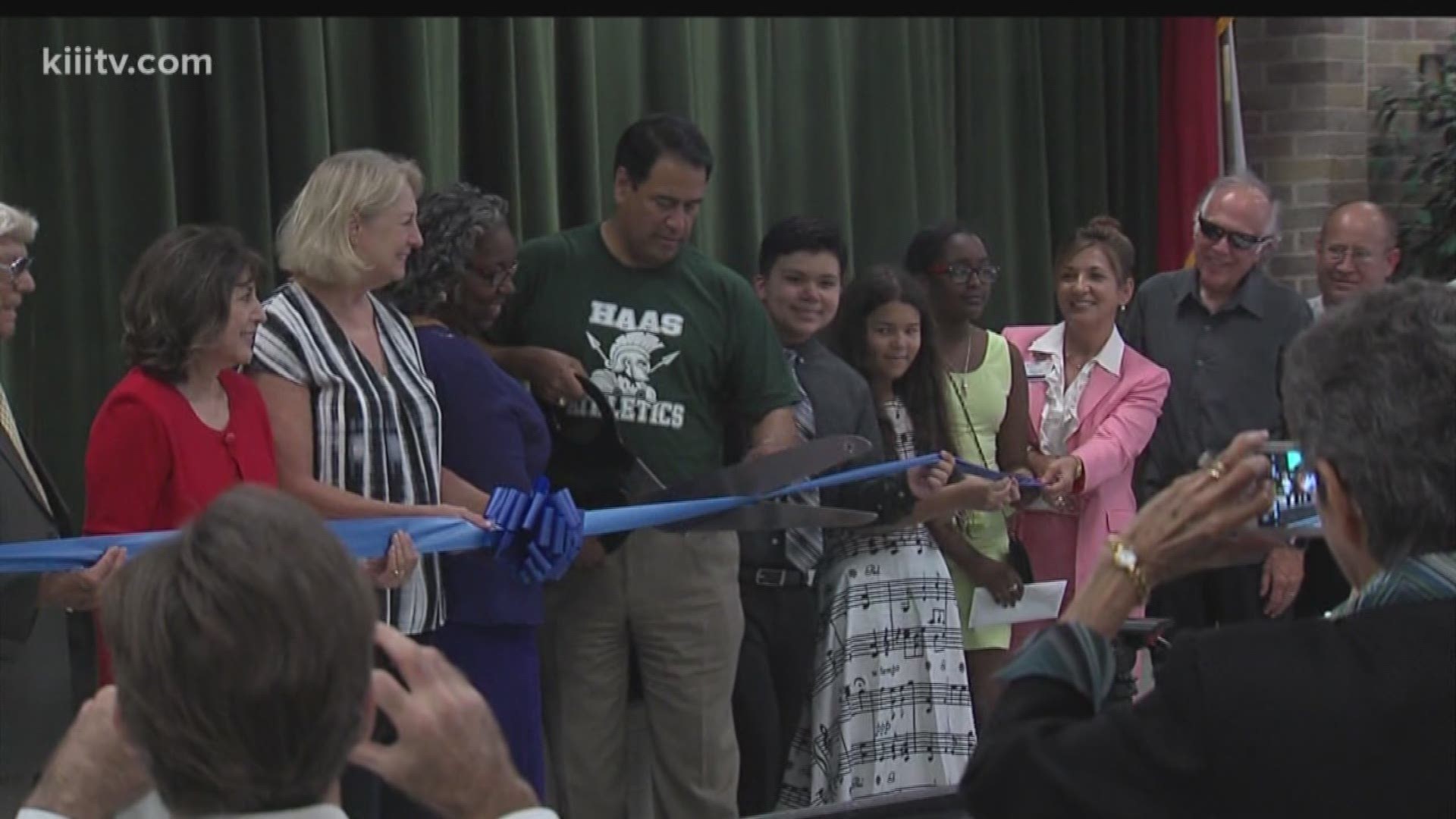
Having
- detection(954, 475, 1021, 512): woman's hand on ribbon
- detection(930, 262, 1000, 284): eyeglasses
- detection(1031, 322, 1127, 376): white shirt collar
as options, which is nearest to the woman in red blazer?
detection(954, 475, 1021, 512): woman's hand on ribbon

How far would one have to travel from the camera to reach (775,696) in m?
4.27

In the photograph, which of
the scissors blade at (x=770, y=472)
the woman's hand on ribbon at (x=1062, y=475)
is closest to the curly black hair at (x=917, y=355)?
the woman's hand on ribbon at (x=1062, y=475)

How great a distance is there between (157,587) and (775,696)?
2955 mm

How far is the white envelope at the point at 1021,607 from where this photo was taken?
448 cm

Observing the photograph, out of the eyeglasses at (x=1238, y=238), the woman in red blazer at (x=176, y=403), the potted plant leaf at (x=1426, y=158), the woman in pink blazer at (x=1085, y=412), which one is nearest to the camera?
the woman in red blazer at (x=176, y=403)

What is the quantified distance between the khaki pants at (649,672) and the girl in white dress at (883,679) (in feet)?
0.98

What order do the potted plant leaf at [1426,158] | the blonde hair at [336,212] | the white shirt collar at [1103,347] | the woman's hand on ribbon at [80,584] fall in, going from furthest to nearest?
1. the potted plant leaf at [1426,158]
2. the white shirt collar at [1103,347]
3. the blonde hair at [336,212]
4. the woman's hand on ribbon at [80,584]

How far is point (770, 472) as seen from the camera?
3885mm

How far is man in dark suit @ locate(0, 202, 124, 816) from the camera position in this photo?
10.4ft

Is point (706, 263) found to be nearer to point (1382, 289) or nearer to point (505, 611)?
point (505, 611)

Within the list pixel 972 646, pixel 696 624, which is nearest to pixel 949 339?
pixel 972 646

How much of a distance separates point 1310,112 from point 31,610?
4.85 meters

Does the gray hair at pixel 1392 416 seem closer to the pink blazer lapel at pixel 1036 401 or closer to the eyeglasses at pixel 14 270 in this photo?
the eyeglasses at pixel 14 270

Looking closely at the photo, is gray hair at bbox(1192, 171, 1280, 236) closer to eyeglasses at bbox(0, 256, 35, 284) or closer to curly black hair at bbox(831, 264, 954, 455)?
curly black hair at bbox(831, 264, 954, 455)
